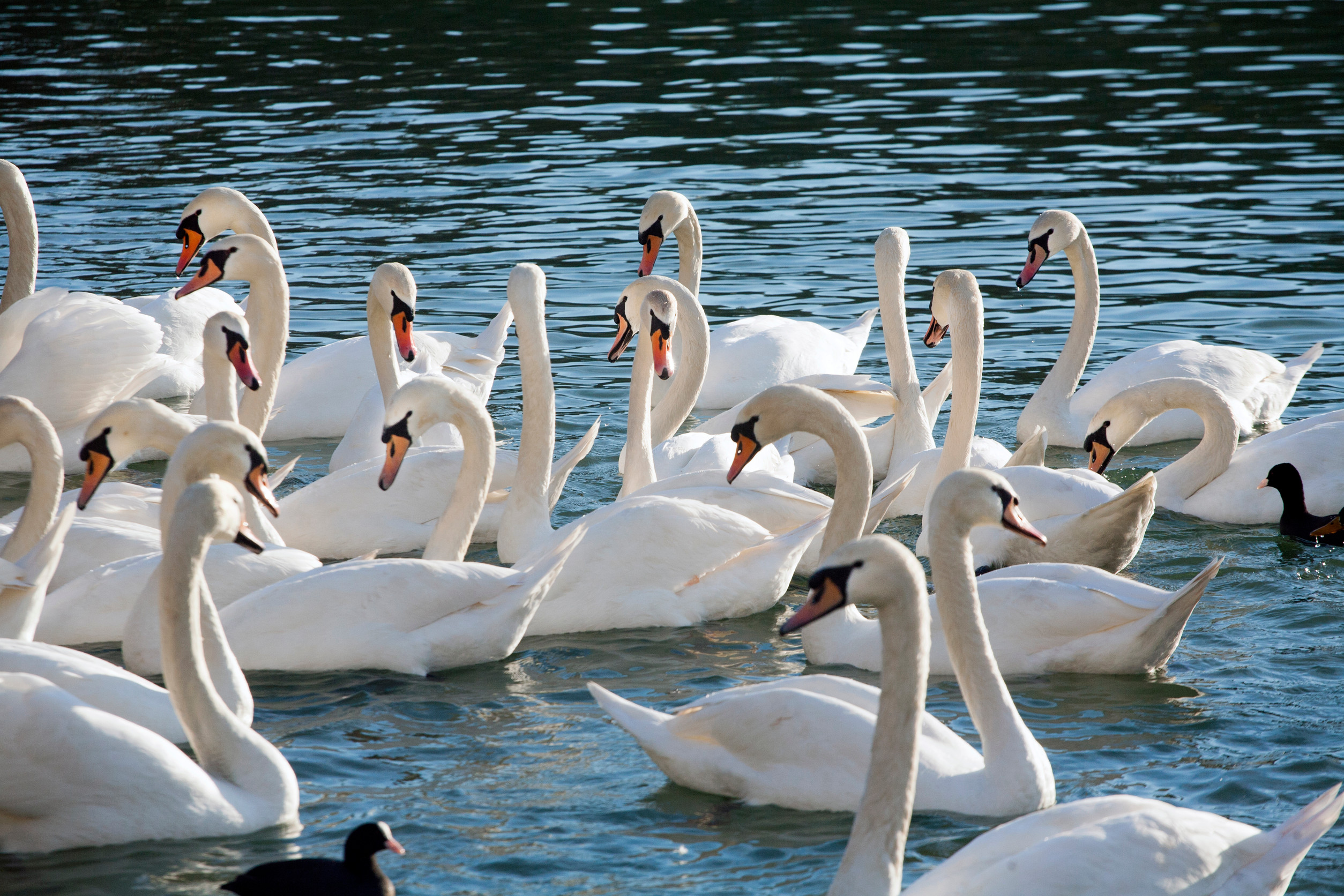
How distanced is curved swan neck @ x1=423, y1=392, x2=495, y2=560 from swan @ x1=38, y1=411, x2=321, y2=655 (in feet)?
2.16

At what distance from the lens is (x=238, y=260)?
368 inches

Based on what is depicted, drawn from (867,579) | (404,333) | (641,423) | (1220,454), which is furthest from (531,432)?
(867,579)

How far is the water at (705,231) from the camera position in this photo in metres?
5.40

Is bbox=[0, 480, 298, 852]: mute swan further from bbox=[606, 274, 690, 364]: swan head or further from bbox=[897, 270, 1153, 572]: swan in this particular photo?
bbox=[606, 274, 690, 364]: swan head

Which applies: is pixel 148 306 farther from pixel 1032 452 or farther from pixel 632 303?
pixel 1032 452

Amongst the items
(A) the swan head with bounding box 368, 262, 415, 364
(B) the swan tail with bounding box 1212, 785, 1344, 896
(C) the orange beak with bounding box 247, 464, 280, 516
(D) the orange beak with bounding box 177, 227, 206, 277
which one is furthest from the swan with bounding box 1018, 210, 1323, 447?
(B) the swan tail with bounding box 1212, 785, 1344, 896

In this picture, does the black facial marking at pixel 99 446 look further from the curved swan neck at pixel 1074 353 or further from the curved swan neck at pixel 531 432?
the curved swan neck at pixel 1074 353

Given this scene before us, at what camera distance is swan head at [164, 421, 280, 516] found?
19.9 feet

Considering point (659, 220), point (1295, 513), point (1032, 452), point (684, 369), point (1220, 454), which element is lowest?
point (1295, 513)

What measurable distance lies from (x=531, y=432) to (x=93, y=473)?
2120 millimetres

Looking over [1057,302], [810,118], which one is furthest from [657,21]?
[1057,302]

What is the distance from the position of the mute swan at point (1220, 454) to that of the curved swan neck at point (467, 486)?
336cm

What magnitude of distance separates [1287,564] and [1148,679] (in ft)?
5.86

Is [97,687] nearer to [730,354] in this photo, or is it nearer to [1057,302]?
[730,354]
